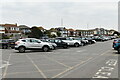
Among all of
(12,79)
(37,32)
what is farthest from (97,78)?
(37,32)

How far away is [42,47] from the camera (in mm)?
21688

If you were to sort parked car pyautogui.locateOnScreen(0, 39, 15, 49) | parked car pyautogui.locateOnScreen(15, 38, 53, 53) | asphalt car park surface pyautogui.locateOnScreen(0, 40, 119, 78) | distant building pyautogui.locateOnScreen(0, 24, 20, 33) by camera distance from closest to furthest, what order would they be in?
1. asphalt car park surface pyautogui.locateOnScreen(0, 40, 119, 78)
2. parked car pyautogui.locateOnScreen(15, 38, 53, 53)
3. parked car pyautogui.locateOnScreen(0, 39, 15, 49)
4. distant building pyautogui.locateOnScreen(0, 24, 20, 33)

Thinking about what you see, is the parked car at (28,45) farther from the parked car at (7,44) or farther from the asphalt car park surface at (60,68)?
the parked car at (7,44)

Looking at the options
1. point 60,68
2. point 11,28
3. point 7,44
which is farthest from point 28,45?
point 11,28

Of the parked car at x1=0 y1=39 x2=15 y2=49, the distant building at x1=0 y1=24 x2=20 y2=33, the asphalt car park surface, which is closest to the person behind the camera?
the asphalt car park surface

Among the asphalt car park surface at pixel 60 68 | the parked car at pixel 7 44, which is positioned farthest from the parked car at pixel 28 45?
the parked car at pixel 7 44

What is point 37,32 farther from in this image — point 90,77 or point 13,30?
point 90,77

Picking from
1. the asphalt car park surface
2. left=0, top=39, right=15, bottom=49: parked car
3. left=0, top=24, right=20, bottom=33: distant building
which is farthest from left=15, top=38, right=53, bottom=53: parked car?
left=0, top=24, right=20, bottom=33: distant building

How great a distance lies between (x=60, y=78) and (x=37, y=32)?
57.0 m

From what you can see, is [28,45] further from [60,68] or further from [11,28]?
[11,28]

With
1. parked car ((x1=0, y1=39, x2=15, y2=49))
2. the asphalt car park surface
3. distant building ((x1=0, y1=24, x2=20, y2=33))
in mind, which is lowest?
the asphalt car park surface

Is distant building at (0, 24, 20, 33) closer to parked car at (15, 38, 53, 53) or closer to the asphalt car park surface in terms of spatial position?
parked car at (15, 38, 53, 53)

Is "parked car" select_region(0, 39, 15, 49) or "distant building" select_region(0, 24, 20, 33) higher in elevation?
"distant building" select_region(0, 24, 20, 33)

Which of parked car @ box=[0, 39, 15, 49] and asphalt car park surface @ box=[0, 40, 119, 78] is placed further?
parked car @ box=[0, 39, 15, 49]
